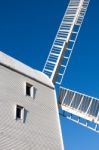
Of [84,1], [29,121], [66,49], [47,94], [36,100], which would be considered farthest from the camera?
[84,1]

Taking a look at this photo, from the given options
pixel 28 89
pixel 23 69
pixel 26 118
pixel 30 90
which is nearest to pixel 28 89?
pixel 28 89

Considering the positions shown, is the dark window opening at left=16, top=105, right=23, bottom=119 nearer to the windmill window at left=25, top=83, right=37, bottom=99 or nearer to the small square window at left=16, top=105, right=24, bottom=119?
the small square window at left=16, top=105, right=24, bottom=119

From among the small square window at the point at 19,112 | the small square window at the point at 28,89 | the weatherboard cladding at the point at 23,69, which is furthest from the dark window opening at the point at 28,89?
the small square window at the point at 19,112

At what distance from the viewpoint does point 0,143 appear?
920 inches

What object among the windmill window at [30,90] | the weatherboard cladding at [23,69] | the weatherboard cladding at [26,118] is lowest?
the weatherboard cladding at [26,118]

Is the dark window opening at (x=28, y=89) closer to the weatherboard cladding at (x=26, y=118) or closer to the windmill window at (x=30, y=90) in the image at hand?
the windmill window at (x=30, y=90)

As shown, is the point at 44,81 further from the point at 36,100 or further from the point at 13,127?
the point at 13,127

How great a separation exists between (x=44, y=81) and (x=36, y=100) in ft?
9.50

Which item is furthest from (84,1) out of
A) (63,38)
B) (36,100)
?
(36,100)

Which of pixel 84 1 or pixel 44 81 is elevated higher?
pixel 84 1

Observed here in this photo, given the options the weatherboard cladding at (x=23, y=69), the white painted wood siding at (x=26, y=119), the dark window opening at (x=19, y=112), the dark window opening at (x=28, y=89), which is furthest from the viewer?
the dark window opening at (x=28, y=89)

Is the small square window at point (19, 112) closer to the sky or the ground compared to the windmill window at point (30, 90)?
closer to the ground

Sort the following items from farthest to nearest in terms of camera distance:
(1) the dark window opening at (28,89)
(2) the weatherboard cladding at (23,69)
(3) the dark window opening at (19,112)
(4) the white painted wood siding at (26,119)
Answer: (1) the dark window opening at (28,89)
(2) the weatherboard cladding at (23,69)
(3) the dark window opening at (19,112)
(4) the white painted wood siding at (26,119)

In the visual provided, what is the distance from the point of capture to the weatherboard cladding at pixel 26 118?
24.6 metres
